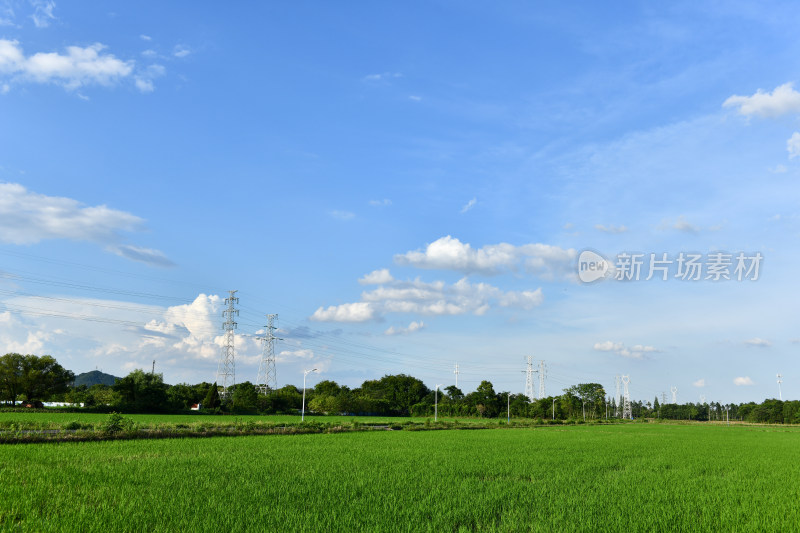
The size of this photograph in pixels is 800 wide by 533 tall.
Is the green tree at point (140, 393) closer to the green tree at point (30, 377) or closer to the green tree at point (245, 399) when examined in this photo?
the green tree at point (245, 399)

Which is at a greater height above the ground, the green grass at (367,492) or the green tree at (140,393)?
the green grass at (367,492)

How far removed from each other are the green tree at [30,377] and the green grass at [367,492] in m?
71.1

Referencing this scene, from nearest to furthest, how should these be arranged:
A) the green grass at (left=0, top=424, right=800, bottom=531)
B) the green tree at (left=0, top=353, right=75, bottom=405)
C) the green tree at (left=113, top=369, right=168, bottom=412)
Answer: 1. the green grass at (left=0, top=424, right=800, bottom=531)
2. the green tree at (left=113, top=369, right=168, bottom=412)
3. the green tree at (left=0, top=353, right=75, bottom=405)

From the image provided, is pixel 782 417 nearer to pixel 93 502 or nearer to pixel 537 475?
pixel 537 475

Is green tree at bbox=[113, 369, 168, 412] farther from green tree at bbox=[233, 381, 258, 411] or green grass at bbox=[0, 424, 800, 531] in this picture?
green grass at bbox=[0, 424, 800, 531]

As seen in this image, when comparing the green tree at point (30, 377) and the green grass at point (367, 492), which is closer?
the green grass at point (367, 492)

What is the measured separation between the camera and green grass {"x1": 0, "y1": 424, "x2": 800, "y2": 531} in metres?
10.9

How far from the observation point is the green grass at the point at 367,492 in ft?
35.7

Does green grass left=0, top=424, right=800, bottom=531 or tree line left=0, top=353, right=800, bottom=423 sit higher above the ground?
green grass left=0, top=424, right=800, bottom=531

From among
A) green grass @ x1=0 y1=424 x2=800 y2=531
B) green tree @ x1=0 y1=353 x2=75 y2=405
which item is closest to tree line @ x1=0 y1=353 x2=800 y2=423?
green tree @ x1=0 y1=353 x2=75 y2=405

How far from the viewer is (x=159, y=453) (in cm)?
2273

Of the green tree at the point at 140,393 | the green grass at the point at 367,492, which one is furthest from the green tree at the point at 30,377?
the green grass at the point at 367,492

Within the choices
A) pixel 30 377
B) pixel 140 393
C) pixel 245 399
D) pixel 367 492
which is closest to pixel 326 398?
pixel 245 399

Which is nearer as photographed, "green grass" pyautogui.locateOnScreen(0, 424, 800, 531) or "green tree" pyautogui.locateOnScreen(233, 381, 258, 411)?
"green grass" pyautogui.locateOnScreen(0, 424, 800, 531)
